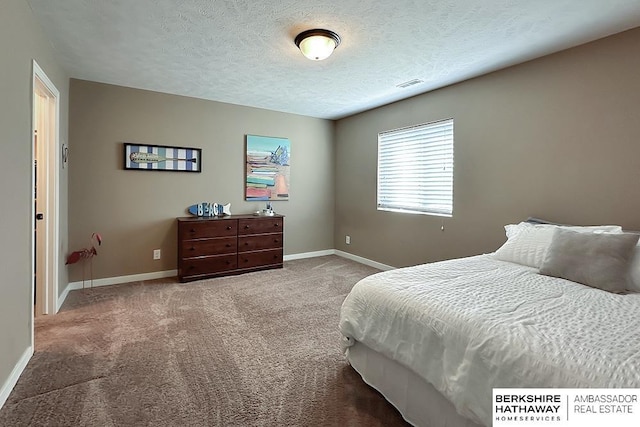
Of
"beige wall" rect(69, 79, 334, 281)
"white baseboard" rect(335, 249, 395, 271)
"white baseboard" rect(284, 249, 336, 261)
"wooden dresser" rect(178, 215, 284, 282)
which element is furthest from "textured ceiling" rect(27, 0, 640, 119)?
"white baseboard" rect(284, 249, 336, 261)

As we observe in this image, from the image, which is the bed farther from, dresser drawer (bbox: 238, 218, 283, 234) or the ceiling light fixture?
dresser drawer (bbox: 238, 218, 283, 234)

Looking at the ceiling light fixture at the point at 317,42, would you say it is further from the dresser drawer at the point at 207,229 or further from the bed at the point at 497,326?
the dresser drawer at the point at 207,229

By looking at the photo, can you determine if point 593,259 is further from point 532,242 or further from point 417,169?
point 417,169

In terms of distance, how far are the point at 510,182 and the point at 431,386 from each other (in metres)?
2.43

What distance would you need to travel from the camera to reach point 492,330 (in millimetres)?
1285

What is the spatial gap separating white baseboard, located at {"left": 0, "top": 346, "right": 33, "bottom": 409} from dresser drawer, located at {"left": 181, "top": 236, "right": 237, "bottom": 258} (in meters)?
1.87

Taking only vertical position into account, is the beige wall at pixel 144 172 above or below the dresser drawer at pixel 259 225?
above

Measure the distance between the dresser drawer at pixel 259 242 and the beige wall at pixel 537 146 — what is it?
5.68ft

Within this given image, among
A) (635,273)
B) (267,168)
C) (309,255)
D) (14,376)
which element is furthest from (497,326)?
(309,255)

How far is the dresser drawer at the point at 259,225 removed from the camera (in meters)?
4.38

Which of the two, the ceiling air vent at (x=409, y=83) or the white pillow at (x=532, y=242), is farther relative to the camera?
the ceiling air vent at (x=409, y=83)

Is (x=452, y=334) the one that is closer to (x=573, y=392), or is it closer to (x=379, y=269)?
(x=573, y=392)

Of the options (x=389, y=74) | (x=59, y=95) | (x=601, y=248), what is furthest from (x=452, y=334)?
(x=59, y=95)

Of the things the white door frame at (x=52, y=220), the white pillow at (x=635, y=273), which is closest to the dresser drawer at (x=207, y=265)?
the white door frame at (x=52, y=220)
